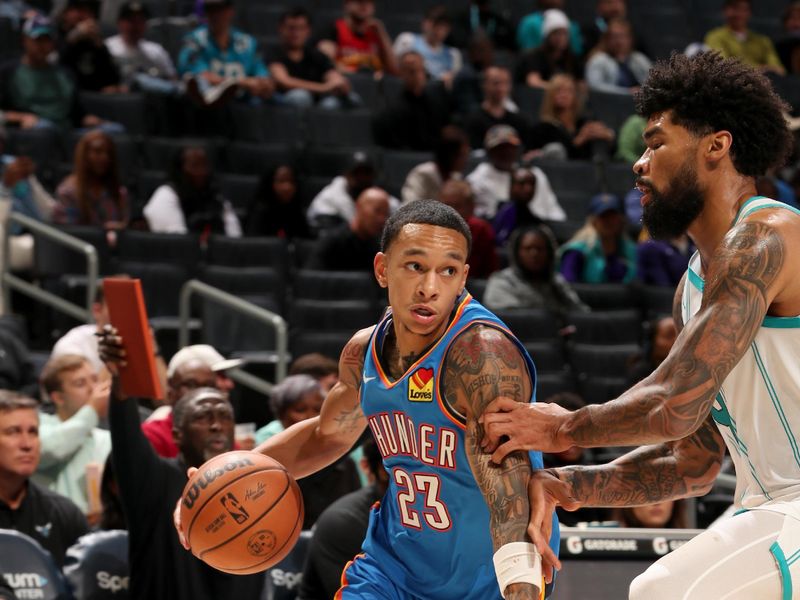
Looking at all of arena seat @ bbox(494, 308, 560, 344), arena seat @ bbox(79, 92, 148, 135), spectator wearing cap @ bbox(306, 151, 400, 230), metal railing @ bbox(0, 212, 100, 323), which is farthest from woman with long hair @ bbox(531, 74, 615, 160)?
metal railing @ bbox(0, 212, 100, 323)

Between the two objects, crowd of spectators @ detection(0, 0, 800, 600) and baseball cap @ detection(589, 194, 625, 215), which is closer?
crowd of spectators @ detection(0, 0, 800, 600)

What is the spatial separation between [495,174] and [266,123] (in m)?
2.11

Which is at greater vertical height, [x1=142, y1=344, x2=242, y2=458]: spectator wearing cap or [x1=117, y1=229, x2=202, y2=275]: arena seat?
[x1=142, y1=344, x2=242, y2=458]: spectator wearing cap

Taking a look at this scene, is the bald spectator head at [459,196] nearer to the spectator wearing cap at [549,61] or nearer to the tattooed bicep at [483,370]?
the spectator wearing cap at [549,61]

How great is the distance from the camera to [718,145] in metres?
3.64

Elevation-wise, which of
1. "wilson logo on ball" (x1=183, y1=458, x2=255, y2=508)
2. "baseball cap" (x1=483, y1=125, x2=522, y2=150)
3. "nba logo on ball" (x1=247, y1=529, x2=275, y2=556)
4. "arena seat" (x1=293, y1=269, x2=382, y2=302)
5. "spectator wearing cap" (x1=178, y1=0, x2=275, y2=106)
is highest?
"wilson logo on ball" (x1=183, y1=458, x2=255, y2=508)

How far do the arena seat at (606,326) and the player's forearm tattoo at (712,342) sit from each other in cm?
603

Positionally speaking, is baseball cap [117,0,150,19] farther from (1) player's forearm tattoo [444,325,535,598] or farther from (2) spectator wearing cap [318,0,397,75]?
(1) player's forearm tattoo [444,325,535,598]

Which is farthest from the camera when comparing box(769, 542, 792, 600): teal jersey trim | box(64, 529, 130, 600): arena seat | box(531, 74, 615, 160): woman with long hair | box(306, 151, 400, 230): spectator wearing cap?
box(531, 74, 615, 160): woman with long hair

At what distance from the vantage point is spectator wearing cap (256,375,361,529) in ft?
21.1

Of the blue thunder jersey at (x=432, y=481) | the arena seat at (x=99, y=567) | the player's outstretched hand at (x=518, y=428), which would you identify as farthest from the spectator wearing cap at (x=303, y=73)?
the player's outstretched hand at (x=518, y=428)

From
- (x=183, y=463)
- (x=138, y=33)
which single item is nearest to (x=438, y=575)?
(x=183, y=463)

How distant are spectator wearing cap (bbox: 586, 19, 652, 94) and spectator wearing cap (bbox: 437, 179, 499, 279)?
3476 millimetres

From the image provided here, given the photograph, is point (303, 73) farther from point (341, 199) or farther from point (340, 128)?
point (341, 199)
